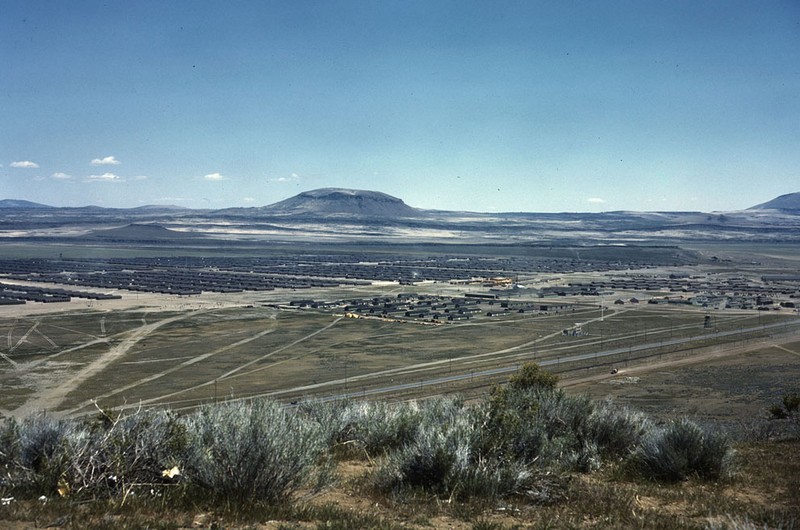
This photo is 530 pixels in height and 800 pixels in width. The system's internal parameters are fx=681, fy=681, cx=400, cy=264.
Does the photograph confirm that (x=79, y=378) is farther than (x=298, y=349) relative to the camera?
No

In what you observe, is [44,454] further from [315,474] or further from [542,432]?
[542,432]

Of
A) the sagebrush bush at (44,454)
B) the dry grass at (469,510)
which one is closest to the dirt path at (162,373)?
the sagebrush bush at (44,454)

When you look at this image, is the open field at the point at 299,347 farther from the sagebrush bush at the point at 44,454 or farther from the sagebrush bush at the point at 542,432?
the sagebrush bush at the point at 44,454

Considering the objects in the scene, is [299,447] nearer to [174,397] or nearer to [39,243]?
[174,397]

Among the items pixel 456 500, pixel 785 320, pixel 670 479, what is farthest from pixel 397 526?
pixel 785 320

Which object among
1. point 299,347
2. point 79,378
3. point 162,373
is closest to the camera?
point 79,378

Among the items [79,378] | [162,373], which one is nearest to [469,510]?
[162,373]
